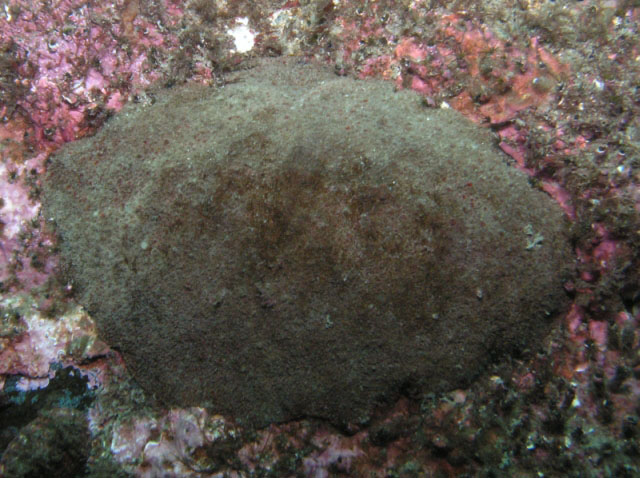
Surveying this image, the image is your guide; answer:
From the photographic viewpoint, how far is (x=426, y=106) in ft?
10.6

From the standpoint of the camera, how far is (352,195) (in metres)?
2.73

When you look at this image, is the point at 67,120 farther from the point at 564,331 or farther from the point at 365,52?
the point at 564,331

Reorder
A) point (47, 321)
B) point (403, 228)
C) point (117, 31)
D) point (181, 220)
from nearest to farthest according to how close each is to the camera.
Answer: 1. point (403, 228)
2. point (181, 220)
3. point (47, 321)
4. point (117, 31)

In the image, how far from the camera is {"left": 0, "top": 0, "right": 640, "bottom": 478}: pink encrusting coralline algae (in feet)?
8.48

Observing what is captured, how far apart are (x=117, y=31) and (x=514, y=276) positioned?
4.23 metres

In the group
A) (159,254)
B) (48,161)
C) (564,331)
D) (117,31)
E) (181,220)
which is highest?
(117,31)

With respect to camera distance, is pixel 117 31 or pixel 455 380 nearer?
pixel 455 380

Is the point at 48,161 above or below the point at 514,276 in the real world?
above

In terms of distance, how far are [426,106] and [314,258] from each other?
1788mm

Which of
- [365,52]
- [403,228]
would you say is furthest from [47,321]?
[365,52]

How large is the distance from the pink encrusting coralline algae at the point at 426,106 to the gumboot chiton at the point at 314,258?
200mm

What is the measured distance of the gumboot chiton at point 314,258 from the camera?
2.68 metres

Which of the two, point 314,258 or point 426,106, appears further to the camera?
point 426,106

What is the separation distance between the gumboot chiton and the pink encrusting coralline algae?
0.20 m
